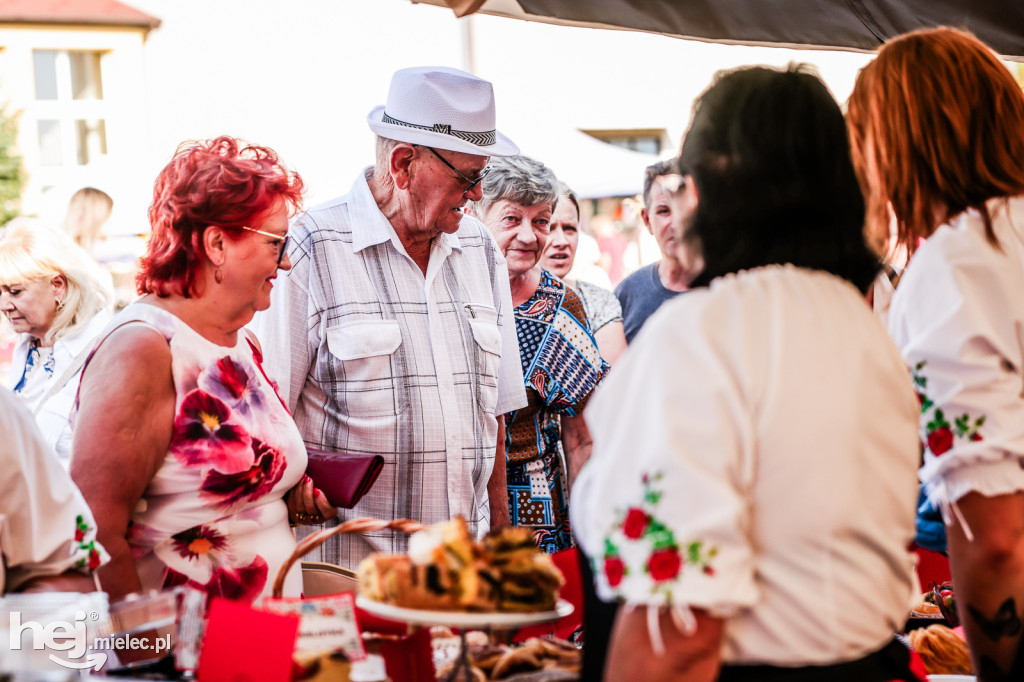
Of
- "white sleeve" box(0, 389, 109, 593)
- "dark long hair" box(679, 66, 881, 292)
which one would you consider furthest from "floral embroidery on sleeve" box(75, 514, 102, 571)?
"dark long hair" box(679, 66, 881, 292)

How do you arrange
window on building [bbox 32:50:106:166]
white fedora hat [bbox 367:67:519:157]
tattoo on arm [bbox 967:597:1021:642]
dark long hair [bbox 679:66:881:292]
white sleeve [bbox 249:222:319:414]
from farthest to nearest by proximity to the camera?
window on building [bbox 32:50:106:166] → white fedora hat [bbox 367:67:519:157] → white sleeve [bbox 249:222:319:414] → tattoo on arm [bbox 967:597:1021:642] → dark long hair [bbox 679:66:881:292]

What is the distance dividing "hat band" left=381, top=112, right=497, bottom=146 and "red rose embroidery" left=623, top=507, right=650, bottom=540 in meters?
1.76

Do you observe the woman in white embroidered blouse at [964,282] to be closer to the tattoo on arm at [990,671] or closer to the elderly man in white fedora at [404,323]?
the tattoo on arm at [990,671]

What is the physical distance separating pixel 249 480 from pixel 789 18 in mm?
2218

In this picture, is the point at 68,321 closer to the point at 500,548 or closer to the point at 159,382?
the point at 159,382

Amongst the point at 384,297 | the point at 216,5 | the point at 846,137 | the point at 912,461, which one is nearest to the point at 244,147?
the point at 384,297

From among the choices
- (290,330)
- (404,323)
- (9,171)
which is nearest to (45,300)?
(290,330)

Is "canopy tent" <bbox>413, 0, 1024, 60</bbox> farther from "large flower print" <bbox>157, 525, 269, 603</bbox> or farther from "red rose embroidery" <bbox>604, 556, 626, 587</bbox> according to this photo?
"red rose embroidery" <bbox>604, 556, 626, 587</bbox>

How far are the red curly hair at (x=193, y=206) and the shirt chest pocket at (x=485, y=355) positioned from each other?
0.80 meters

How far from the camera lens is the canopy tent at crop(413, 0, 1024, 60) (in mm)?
2791

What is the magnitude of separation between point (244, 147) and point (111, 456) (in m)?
0.77

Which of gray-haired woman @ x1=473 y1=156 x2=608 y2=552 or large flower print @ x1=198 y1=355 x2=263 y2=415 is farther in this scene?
gray-haired woman @ x1=473 y1=156 x2=608 y2=552

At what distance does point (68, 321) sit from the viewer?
14.0 ft

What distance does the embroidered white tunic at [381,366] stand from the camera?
257 centimetres
